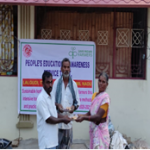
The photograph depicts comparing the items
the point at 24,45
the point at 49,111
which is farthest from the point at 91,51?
the point at 49,111

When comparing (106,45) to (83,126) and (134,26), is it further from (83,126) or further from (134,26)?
(83,126)

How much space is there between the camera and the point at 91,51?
18.3 feet

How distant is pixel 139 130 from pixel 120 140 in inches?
39.8

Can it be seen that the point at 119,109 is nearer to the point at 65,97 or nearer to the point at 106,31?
the point at 106,31

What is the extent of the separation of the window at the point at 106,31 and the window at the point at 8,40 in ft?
1.86

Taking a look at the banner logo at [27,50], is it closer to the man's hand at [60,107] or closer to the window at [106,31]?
the window at [106,31]

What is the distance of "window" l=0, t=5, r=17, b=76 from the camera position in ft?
18.8

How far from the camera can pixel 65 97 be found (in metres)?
3.93

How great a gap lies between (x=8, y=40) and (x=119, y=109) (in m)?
3.00

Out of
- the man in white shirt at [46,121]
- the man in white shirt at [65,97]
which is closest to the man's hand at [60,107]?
the man in white shirt at [65,97]

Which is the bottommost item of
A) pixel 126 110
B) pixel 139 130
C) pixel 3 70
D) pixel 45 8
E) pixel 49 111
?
pixel 139 130

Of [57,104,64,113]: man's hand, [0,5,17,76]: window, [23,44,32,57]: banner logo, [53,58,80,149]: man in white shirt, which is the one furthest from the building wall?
[57,104,64,113]: man's hand

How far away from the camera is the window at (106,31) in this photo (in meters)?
5.84

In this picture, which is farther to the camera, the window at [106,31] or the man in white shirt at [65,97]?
the window at [106,31]
